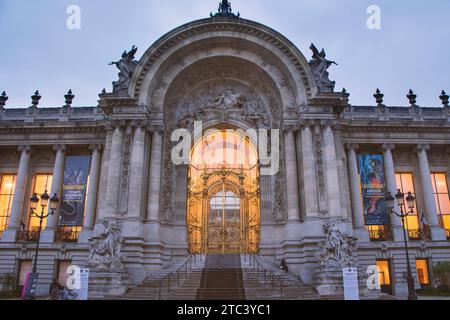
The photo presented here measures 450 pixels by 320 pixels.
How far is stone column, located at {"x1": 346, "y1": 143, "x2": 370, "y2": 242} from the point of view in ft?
73.7

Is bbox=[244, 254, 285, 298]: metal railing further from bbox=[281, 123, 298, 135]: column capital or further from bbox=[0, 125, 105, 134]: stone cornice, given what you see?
bbox=[0, 125, 105, 134]: stone cornice

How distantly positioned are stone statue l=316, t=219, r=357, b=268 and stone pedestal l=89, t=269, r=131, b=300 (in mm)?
8900

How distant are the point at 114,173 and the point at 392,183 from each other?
17.2 metres

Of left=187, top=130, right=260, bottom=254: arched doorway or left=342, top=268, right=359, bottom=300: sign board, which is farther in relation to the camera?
left=187, top=130, right=260, bottom=254: arched doorway

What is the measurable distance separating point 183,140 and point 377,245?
43.8 ft

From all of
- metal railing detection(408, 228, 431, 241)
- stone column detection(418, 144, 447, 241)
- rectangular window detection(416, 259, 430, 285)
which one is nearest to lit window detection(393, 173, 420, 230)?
stone column detection(418, 144, 447, 241)

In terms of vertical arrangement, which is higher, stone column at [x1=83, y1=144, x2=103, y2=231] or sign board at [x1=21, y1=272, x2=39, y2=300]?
stone column at [x1=83, y1=144, x2=103, y2=231]

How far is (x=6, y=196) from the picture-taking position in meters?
25.2

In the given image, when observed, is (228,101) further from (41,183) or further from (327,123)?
(41,183)


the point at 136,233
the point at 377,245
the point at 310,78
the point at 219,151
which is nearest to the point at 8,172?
the point at 136,233

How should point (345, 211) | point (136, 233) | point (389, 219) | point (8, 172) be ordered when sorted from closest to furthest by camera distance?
point (136, 233)
point (345, 211)
point (389, 219)
point (8, 172)

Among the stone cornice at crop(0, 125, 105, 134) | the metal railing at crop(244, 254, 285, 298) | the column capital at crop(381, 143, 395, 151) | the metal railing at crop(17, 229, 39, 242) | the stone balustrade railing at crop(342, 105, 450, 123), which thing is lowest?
the metal railing at crop(244, 254, 285, 298)
